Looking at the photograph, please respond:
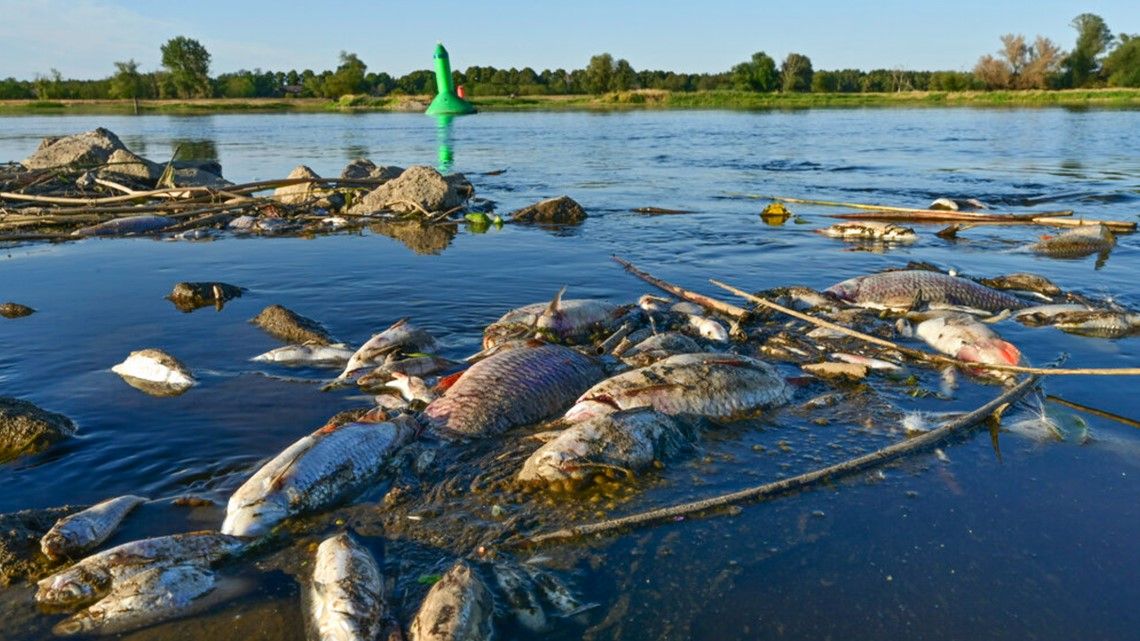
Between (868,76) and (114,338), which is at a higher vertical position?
(868,76)

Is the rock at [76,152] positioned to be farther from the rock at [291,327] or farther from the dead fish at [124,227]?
the rock at [291,327]

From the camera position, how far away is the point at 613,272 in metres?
10.3

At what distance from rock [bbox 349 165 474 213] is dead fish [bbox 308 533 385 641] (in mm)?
12128

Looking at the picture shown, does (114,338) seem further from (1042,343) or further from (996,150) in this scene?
(996,150)

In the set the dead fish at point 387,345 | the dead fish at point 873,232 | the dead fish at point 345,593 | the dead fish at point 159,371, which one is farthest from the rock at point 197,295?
the dead fish at point 873,232

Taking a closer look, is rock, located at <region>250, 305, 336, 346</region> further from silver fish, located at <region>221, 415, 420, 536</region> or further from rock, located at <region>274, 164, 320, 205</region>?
rock, located at <region>274, 164, 320, 205</region>

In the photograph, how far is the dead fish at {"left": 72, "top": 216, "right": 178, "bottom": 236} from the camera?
13.2 m

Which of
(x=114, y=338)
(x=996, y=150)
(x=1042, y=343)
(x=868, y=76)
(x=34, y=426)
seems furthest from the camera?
(x=868, y=76)

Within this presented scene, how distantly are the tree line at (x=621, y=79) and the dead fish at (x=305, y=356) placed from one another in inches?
3624

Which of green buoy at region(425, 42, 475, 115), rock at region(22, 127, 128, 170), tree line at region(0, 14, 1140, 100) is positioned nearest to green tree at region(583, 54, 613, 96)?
tree line at region(0, 14, 1140, 100)

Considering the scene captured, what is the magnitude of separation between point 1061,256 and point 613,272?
6.58 meters

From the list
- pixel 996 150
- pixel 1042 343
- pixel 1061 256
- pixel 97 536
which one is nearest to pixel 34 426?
pixel 97 536

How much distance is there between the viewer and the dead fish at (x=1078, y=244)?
10.9 meters

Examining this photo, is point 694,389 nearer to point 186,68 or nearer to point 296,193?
point 296,193
